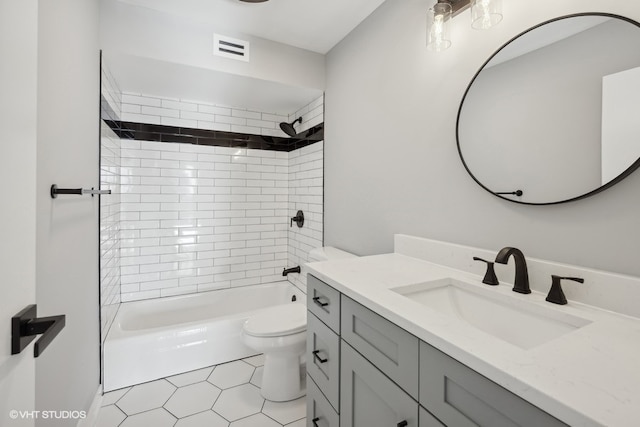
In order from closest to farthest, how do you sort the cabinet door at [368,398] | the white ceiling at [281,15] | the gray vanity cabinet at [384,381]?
the gray vanity cabinet at [384,381] → the cabinet door at [368,398] → the white ceiling at [281,15]

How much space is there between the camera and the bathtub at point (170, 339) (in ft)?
6.36

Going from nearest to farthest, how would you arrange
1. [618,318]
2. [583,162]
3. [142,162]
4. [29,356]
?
1. [29,356]
2. [618,318]
3. [583,162]
4. [142,162]

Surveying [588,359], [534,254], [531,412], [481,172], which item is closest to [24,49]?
[531,412]

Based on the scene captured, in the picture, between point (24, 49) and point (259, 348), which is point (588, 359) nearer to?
point (24, 49)

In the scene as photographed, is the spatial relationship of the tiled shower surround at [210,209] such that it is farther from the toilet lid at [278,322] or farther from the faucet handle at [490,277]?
the faucet handle at [490,277]

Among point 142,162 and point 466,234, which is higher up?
point 142,162

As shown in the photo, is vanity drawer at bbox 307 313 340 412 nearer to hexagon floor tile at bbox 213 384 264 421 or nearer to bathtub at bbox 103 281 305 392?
hexagon floor tile at bbox 213 384 264 421

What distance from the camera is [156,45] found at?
1924 millimetres

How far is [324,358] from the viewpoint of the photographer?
1.24 metres

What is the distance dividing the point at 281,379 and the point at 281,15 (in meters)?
2.47

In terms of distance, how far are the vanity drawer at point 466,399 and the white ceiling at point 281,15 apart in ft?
6.86

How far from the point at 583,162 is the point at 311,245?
83.1 inches

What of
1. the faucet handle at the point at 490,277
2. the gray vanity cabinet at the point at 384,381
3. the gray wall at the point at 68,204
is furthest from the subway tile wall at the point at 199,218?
the faucet handle at the point at 490,277

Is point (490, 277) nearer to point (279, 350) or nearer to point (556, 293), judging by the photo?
point (556, 293)
